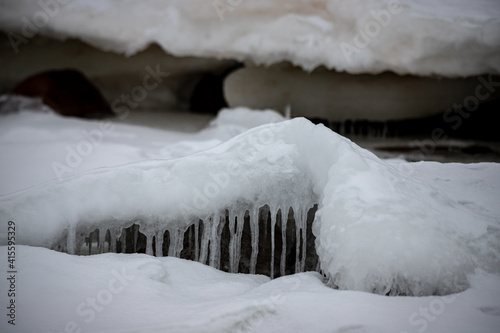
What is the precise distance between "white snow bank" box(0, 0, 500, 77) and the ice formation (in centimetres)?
178

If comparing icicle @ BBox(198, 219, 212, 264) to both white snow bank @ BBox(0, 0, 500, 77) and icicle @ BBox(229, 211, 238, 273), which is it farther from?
white snow bank @ BBox(0, 0, 500, 77)

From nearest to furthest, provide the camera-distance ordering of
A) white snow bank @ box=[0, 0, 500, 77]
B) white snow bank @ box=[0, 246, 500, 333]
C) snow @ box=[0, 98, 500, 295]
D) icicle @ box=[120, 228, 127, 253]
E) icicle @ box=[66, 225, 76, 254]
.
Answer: white snow bank @ box=[0, 246, 500, 333], snow @ box=[0, 98, 500, 295], icicle @ box=[66, 225, 76, 254], icicle @ box=[120, 228, 127, 253], white snow bank @ box=[0, 0, 500, 77]

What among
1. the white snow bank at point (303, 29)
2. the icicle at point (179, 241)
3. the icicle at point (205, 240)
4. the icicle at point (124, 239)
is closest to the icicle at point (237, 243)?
the icicle at point (205, 240)

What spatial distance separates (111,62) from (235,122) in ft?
6.44

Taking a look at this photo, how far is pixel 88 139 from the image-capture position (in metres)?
3.37

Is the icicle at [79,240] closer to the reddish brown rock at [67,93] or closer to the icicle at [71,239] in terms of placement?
the icicle at [71,239]

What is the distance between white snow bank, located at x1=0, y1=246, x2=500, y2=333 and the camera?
1345 millimetres

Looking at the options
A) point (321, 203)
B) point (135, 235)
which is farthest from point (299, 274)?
point (135, 235)

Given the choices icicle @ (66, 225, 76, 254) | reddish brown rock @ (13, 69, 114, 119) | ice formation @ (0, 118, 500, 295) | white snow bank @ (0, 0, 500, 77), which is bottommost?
icicle @ (66, 225, 76, 254)

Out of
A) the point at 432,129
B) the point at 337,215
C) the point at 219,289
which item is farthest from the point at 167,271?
the point at 432,129

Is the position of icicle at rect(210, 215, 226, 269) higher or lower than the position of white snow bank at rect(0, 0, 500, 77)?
lower

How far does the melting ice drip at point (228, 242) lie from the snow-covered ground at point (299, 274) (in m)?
0.07

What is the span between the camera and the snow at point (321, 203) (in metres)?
1.56

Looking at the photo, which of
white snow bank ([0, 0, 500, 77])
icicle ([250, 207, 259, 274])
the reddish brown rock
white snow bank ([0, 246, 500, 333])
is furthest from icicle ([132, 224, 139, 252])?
the reddish brown rock
